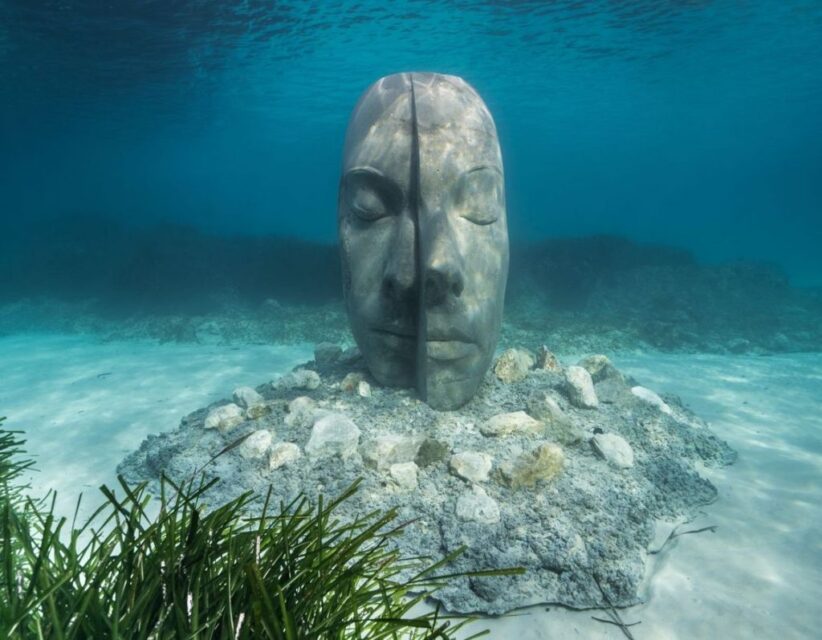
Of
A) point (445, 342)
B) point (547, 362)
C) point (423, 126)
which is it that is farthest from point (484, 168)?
point (547, 362)

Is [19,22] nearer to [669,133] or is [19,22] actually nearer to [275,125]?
[275,125]

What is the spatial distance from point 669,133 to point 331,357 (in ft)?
245

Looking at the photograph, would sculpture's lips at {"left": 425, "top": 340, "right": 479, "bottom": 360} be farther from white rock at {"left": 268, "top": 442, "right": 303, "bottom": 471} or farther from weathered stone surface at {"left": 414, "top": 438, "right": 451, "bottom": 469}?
white rock at {"left": 268, "top": 442, "right": 303, "bottom": 471}

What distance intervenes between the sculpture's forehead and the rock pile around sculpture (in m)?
2.47

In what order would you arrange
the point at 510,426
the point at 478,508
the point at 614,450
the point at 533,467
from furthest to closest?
1. the point at 510,426
2. the point at 614,450
3. the point at 533,467
4. the point at 478,508

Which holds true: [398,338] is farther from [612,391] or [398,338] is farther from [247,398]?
[612,391]

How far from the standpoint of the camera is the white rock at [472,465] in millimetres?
3877

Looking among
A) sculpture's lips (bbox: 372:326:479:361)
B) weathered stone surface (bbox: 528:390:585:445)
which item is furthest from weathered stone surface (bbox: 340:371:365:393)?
weathered stone surface (bbox: 528:390:585:445)

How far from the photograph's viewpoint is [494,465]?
160 inches

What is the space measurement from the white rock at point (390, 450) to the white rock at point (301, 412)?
873mm

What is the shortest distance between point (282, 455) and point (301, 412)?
75 centimetres

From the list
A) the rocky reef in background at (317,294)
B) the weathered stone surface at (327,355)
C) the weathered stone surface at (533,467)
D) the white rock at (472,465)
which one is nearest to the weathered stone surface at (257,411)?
the weathered stone surface at (327,355)

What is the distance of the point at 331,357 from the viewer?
22.3ft

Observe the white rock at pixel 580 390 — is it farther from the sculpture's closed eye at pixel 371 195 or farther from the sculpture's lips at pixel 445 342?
the sculpture's closed eye at pixel 371 195
